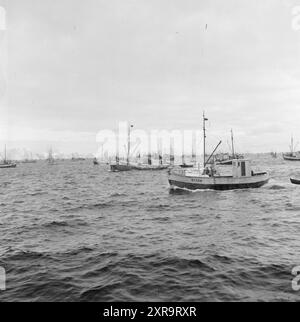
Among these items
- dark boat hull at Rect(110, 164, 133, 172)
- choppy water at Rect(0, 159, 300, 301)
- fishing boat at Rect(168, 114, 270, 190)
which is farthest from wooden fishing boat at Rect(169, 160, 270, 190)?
dark boat hull at Rect(110, 164, 133, 172)

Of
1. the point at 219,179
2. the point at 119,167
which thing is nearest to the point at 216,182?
the point at 219,179

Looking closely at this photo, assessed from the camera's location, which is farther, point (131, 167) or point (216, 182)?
point (131, 167)

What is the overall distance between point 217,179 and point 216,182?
44 centimetres

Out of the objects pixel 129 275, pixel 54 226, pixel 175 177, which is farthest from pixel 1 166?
pixel 129 275

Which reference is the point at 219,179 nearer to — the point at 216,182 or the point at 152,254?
the point at 216,182

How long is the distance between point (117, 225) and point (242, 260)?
974 cm

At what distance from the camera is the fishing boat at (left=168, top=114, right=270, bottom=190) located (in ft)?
118

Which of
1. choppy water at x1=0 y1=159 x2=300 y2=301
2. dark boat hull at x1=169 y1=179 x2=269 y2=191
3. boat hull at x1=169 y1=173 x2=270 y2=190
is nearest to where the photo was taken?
choppy water at x1=0 y1=159 x2=300 y2=301

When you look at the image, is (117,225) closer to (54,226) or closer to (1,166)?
(54,226)

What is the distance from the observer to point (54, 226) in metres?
19.6

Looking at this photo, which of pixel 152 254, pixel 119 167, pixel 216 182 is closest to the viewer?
pixel 152 254

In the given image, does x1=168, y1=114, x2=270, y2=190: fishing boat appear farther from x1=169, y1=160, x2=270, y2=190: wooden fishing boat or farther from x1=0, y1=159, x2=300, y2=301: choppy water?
x1=0, y1=159, x2=300, y2=301: choppy water

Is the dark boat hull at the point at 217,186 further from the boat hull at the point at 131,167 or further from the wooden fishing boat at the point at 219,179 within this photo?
the boat hull at the point at 131,167

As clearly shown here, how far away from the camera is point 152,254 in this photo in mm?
13180
